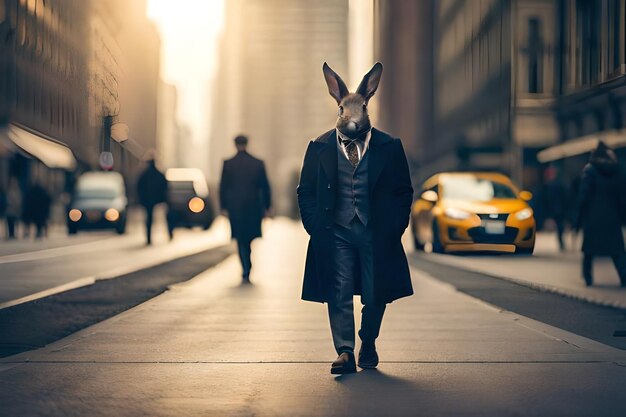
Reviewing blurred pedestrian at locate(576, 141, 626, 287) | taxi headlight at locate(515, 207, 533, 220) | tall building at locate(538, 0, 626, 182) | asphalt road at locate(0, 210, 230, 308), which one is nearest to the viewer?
taxi headlight at locate(515, 207, 533, 220)

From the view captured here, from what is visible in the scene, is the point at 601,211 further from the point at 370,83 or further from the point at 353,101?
the point at 353,101

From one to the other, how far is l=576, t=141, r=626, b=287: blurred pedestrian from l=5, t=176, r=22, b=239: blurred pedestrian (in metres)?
20.7

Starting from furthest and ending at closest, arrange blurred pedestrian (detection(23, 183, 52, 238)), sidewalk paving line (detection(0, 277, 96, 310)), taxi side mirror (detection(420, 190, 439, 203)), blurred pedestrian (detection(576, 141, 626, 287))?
1. blurred pedestrian (detection(23, 183, 52, 238))
2. blurred pedestrian (detection(576, 141, 626, 287))
3. sidewalk paving line (detection(0, 277, 96, 310))
4. taxi side mirror (detection(420, 190, 439, 203))

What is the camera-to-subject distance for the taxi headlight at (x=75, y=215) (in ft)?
103

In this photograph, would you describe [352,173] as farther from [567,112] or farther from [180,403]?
[567,112]

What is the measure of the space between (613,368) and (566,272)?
8.97 metres

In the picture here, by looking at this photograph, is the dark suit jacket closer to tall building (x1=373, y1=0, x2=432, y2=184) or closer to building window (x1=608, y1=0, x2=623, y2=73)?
building window (x1=608, y1=0, x2=623, y2=73)

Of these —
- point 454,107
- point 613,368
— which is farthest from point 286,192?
point 613,368

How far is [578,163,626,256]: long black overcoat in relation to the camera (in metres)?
13.3

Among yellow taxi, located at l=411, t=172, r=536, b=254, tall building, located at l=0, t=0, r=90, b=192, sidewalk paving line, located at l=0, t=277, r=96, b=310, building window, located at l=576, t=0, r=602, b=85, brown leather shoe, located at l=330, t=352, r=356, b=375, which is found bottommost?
brown leather shoe, located at l=330, t=352, r=356, b=375

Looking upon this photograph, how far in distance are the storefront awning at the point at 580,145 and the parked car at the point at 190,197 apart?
13.3 meters

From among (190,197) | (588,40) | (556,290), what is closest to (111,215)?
(190,197)

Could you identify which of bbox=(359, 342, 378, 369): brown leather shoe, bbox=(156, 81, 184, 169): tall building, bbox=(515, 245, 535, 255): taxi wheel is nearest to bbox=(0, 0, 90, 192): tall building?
bbox=(359, 342, 378, 369): brown leather shoe

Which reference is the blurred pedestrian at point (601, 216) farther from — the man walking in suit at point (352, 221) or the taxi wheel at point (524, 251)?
the taxi wheel at point (524, 251)
